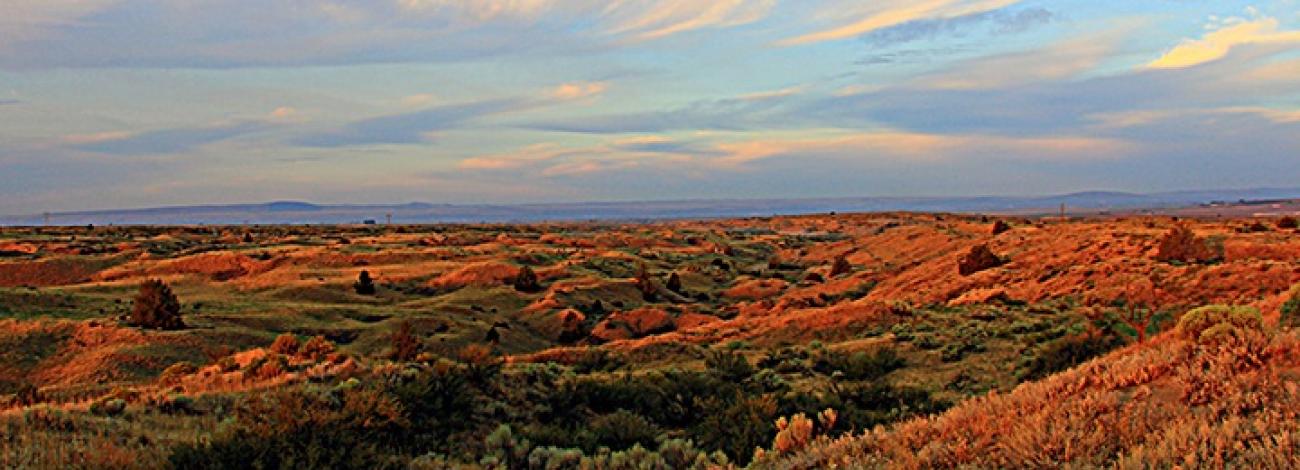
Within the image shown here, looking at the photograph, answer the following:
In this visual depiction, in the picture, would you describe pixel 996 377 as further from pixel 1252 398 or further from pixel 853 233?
pixel 853 233

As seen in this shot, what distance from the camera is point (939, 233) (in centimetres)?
6894

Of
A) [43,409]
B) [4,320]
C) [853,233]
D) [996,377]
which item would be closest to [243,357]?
[43,409]

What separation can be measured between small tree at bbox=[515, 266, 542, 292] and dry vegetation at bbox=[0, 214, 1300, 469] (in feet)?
0.49

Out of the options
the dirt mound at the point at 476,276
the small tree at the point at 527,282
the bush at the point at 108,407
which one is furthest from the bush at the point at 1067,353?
the dirt mound at the point at 476,276

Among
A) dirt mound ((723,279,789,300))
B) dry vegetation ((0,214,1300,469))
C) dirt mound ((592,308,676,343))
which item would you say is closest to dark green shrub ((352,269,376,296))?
dry vegetation ((0,214,1300,469))

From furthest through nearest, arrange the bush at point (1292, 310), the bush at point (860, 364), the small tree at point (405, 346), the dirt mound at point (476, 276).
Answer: the dirt mound at point (476, 276) < the small tree at point (405, 346) < the bush at point (860, 364) < the bush at point (1292, 310)

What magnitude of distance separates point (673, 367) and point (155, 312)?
808 inches

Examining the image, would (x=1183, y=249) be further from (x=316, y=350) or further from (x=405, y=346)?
(x=316, y=350)

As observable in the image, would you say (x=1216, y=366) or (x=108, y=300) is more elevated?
(x=1216, y=366)

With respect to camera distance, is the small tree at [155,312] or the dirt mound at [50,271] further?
the dirt mound at [50,271]

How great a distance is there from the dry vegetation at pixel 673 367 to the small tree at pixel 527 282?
15 cm

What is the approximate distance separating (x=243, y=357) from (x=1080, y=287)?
2948 cm

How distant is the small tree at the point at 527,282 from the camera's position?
145 ft

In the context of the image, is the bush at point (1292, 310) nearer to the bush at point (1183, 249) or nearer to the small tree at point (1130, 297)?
the small tree at point (1130, 297)
